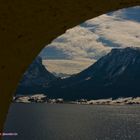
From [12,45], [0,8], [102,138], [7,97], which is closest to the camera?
[0,8]

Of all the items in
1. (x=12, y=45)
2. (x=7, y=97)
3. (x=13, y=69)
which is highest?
(x=12, y=45)

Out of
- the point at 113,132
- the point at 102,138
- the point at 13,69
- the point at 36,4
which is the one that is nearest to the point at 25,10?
the point at 36,4

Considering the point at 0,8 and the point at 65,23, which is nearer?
the point at 0,8

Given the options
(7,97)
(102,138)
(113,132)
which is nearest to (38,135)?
(102,138)

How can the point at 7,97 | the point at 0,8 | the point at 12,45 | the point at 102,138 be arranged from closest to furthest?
the point at 0,8
the point at 12,45
the point at 7,97
the point at 102,138

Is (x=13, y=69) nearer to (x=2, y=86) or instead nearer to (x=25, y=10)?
(x=2, y=86)

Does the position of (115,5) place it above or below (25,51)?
above

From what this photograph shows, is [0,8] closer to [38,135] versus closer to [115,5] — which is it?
[115,5]
